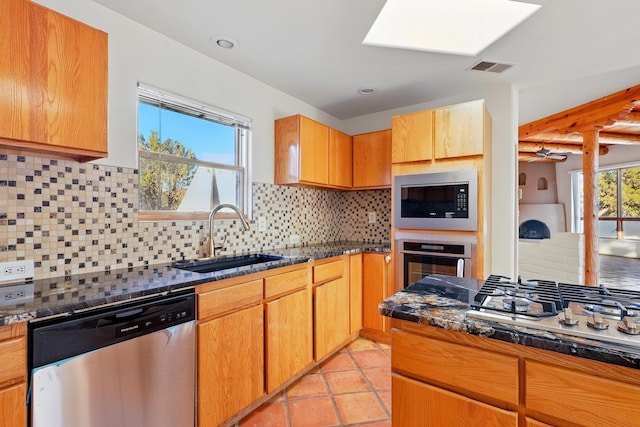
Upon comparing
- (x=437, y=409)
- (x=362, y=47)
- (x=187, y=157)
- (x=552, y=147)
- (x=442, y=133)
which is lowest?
(x=437, y=409)

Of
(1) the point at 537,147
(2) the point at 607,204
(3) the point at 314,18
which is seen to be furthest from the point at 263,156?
(2) the point at 607,204

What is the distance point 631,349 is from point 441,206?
1891mm

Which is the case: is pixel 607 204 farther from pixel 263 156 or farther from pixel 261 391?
pixel 261 391

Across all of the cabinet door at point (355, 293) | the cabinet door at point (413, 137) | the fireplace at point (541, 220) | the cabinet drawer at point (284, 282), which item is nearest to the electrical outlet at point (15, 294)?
the cabinet drawer at point (284, 282)

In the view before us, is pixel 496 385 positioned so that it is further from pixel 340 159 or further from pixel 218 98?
pixel 340 159

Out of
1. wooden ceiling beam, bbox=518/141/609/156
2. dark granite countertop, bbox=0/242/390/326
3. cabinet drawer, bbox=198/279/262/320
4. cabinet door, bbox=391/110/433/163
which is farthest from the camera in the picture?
wooden ceiling beam, bbox=518/141/609/156

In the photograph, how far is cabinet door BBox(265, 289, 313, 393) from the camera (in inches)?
77.6

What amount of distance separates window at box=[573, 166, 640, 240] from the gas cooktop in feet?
24.1

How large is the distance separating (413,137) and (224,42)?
1691 mm

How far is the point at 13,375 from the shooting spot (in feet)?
3.22

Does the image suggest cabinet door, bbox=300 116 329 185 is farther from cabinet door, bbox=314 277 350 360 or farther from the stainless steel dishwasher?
the stainless steel dishwasher

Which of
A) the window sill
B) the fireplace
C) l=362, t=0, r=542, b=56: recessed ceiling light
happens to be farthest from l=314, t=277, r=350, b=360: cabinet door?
the fireplace

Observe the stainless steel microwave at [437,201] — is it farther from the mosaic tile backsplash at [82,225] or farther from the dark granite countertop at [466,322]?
the mosaic tile backsplash at [82,225]

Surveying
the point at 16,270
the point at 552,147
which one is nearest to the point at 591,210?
the point at 552,147
